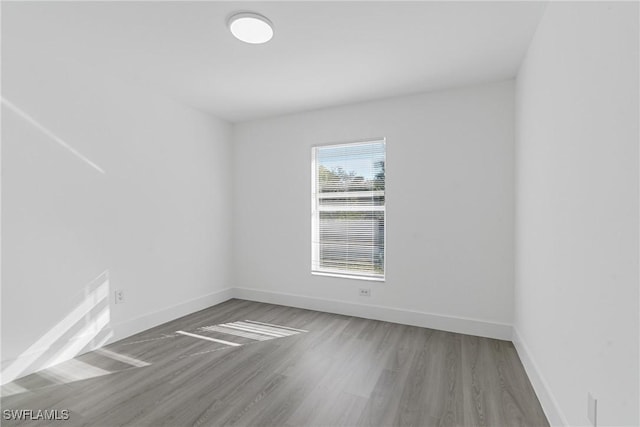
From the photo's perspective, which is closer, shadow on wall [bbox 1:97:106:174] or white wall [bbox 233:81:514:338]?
shadow on wall [bbox 1:97:106:174]

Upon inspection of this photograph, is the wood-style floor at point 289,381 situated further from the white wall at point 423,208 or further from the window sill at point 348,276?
the window sill at point 348,276

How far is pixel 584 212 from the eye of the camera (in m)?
1.32

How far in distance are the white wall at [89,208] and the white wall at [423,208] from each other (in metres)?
1.09

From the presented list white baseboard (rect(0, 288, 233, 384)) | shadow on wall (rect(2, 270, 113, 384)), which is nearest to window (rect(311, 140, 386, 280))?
white baseboard (rect(0, 288, 233, 384))

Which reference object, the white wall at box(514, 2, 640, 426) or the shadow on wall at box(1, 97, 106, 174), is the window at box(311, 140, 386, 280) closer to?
the white wall at box(514, 2, 640, 426)

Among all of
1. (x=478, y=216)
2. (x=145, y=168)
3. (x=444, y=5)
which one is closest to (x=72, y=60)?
(x=145, y=168)

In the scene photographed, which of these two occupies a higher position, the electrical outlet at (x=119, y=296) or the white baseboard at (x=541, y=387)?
the electrical outlet at (x=119, y=296)

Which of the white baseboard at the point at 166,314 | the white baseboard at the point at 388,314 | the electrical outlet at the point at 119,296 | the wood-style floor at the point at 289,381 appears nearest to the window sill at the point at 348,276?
the white baseboard at the point at 388,314

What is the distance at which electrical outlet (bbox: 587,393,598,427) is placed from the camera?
1183 mm

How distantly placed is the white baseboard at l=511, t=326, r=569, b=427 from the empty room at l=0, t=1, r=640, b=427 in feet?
0.08

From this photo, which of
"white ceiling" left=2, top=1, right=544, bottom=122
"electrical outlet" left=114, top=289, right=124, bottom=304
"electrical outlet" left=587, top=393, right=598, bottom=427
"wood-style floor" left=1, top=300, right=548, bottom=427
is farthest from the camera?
"electrical outlet" left=114, top=289, right=124, bottom=304

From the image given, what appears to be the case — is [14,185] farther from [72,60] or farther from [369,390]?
[369,390]

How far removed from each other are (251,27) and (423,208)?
2.30m

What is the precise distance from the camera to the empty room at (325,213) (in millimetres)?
1401
